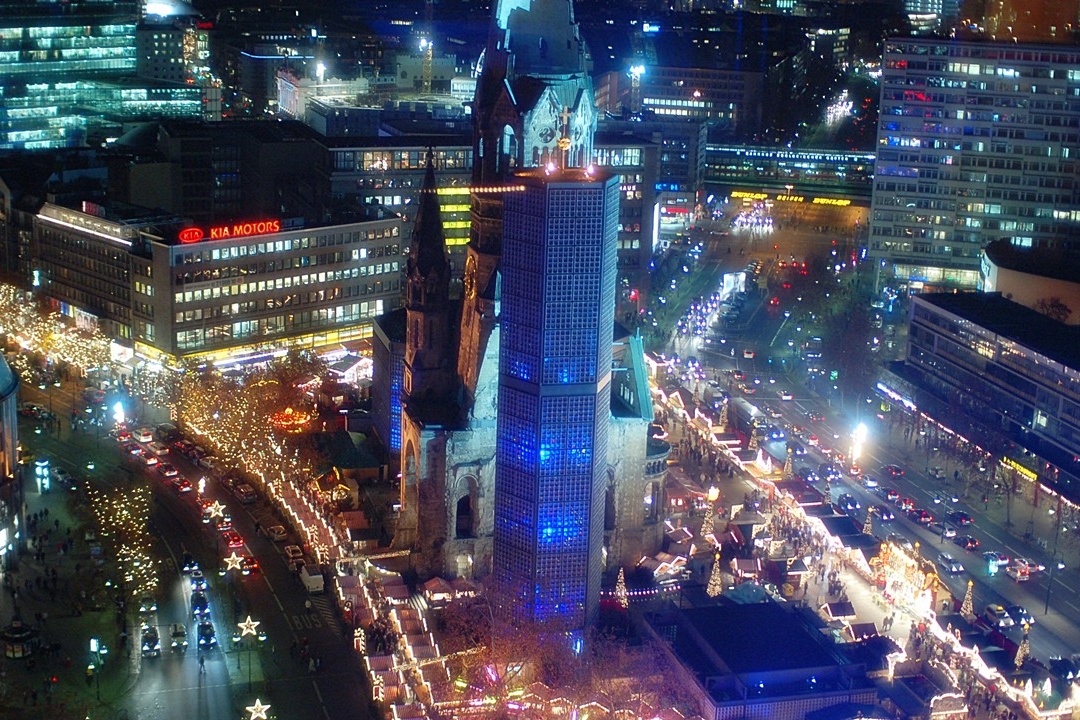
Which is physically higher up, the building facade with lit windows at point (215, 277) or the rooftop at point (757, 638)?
the building facade with lit windows at point (215, 277)

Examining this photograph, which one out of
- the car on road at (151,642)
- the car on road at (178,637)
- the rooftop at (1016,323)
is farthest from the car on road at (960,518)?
the car on road at (151,642)

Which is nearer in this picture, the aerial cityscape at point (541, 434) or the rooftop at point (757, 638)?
the rooftop at point (757, 638)

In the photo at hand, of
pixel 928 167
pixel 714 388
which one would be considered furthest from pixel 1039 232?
pixel 714 388

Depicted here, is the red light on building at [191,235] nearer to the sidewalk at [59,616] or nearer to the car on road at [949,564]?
the sidewalk at [59,616]

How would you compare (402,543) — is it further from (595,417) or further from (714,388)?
(714,388)

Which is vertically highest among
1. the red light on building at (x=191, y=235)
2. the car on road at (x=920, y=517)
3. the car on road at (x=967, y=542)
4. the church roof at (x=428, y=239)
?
the church roof at (x=428, y=239)

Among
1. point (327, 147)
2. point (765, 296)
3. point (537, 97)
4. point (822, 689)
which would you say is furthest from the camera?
point (765, 296)

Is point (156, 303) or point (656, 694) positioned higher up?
point (156, 303)

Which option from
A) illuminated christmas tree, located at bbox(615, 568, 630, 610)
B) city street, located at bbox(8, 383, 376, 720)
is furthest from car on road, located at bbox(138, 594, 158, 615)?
illuminated christmas tree, located at bbox(615, 568, 630, 610)
